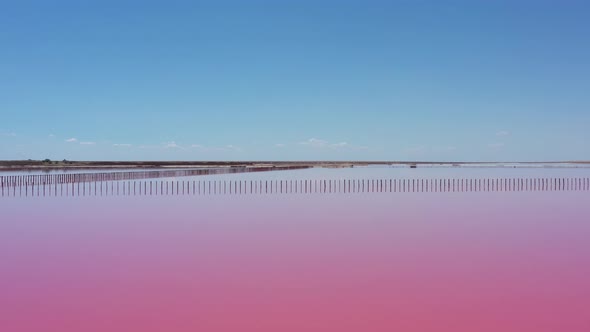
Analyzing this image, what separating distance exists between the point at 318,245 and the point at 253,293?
6.71 metres

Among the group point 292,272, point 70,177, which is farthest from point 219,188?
point 292,272

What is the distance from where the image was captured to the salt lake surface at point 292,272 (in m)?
10.8

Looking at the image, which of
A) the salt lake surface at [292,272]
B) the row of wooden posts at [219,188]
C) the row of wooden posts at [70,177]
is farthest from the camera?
the row of wooden posts at [70,177]

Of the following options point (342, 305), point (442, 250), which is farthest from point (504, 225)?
point (342, 305)

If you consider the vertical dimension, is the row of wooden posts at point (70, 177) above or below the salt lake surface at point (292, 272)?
above

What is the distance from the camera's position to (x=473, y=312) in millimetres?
11188

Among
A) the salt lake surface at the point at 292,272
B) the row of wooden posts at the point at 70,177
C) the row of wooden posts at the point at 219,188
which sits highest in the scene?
the row of wooden posts at the point at 70,177

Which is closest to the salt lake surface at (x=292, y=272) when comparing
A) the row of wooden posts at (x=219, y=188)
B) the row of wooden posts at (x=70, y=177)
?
the row of wooden posts at (x=219, y=188)

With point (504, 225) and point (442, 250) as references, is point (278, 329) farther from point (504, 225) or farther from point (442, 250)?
point (504, 225)

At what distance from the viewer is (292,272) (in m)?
14.6

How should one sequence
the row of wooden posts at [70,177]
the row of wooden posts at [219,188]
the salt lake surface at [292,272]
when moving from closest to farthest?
the salt lake surface at [292,272] < the row of wooden posts at [219,188] < the row of wooden posts at [70,177]

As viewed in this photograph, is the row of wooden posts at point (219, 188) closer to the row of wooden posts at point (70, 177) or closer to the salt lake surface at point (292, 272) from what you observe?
the row of wooden posts at point (70, 177)

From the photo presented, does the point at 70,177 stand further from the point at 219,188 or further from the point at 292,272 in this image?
the point at 292,272

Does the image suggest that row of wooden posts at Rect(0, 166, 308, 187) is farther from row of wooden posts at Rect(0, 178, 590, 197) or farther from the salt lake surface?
the salt lake surface
